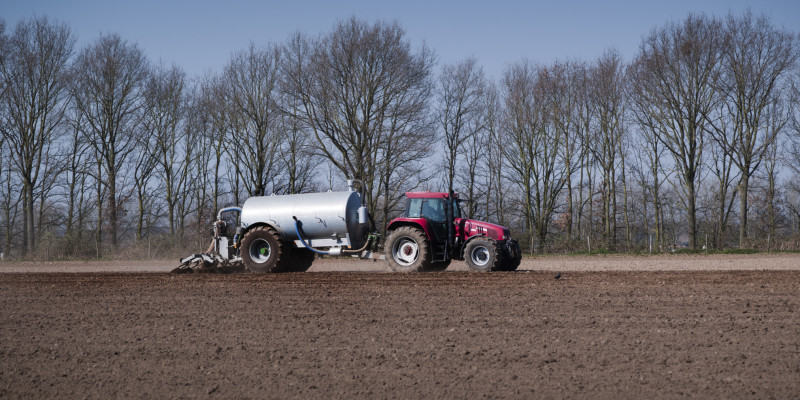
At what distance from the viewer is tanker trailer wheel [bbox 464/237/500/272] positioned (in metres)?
16.6

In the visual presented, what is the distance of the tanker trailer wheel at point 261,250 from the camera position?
1772 centimetres

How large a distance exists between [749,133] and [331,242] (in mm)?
25244

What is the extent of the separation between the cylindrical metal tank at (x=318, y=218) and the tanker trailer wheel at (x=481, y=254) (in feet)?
10.0

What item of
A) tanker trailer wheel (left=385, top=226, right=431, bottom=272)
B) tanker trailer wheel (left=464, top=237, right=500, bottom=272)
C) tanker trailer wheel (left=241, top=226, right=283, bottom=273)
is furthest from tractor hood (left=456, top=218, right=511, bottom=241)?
tanker trailer wheel (left=241, top=226, right=283, bottom=273)

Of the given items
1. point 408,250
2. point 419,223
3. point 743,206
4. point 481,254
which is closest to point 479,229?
point 481,254

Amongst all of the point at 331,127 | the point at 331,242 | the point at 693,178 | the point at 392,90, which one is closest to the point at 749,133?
the point at 693,178

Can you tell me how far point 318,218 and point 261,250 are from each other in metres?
1.83

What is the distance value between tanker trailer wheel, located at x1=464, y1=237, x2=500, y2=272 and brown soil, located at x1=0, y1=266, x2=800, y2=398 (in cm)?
330

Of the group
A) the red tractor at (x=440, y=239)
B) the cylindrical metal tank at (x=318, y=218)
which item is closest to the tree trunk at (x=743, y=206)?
the red tractor at (x=440, y=239)

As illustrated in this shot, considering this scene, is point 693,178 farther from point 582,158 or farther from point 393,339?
point 393,339

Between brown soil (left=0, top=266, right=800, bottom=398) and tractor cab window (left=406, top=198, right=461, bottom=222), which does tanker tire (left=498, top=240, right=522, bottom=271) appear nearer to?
tractor cab window (left=406, top=198, right=461, bottom=222)

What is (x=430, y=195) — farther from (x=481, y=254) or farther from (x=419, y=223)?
(x=481, y=254)

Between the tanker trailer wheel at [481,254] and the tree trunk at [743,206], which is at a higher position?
the tree trunk at [743,206]

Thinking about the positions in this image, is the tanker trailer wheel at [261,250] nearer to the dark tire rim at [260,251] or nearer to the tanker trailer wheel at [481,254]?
the dark tire rim at [260,251]
